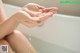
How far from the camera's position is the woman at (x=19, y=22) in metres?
0.65

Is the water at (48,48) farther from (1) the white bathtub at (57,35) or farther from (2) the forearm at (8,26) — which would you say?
(2) the forearm at (8,26)

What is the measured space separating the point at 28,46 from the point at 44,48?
207mm

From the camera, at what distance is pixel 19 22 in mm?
684

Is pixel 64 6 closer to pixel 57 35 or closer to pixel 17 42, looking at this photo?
pixel 57 35

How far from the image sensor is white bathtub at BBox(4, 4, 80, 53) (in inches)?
36.3

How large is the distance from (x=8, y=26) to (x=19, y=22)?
0.05m

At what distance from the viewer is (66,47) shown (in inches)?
37.5

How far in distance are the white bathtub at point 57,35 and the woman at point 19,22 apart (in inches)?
6.4

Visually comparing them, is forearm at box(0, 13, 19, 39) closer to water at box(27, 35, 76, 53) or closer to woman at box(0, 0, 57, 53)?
woman at box(0, 0, 57, 53)

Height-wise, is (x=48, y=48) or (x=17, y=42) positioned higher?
(x=17, y=42)

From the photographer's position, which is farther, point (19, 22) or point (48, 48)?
point (48, 48)

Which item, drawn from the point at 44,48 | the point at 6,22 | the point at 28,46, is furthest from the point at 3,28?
the point at 44,48

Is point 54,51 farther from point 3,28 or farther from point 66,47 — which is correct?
point 3,28

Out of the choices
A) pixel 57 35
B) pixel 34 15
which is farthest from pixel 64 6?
pixel 34 15
